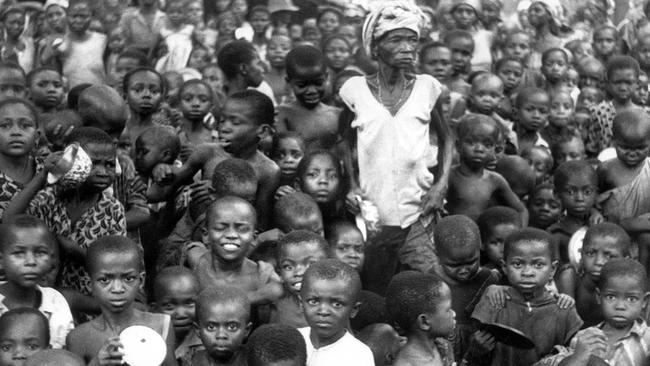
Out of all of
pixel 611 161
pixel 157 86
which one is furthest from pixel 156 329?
pixel 611 161

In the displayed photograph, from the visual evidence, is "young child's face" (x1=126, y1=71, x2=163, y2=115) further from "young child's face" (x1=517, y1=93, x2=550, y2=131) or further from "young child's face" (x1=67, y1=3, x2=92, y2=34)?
"young child's face" (x1=517, y1=93, x2=550, y2=131)

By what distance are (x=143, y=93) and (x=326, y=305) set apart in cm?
313

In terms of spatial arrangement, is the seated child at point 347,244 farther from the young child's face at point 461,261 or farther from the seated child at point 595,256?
the seated child at point 595,256

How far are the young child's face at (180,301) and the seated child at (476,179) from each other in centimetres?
238

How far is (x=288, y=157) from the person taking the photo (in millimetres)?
8055

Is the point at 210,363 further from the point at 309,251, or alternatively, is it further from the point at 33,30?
the point at 33,30

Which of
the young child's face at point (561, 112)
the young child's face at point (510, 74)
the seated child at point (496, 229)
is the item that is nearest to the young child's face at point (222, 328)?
the seated child at point (496, 229)

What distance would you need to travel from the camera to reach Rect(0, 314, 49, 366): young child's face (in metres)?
5.77

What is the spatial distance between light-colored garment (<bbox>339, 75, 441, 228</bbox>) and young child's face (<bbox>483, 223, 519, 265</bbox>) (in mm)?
574

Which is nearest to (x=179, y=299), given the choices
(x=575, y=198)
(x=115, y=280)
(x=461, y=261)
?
(x=115, y=280)

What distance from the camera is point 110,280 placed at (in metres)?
6.10

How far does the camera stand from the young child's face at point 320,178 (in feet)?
24.7

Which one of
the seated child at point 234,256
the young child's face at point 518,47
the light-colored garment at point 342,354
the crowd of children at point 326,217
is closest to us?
the light-colored garment at point 342,354

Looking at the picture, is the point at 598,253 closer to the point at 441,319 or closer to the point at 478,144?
the point at 441,319
